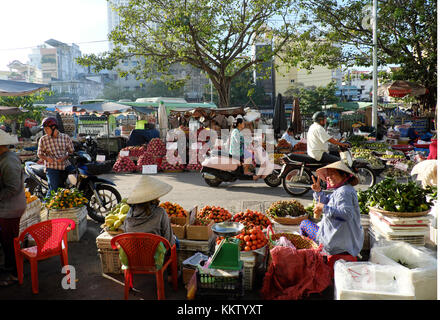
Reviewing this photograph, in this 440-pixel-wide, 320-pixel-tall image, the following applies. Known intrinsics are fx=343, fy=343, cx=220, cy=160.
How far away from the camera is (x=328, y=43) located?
16.6 meters

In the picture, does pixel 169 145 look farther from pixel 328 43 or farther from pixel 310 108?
pixel 310 108

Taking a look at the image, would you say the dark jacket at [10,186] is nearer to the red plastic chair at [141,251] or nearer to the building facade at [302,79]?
the red plastic chair at [141,251]

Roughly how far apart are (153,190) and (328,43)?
15360mm

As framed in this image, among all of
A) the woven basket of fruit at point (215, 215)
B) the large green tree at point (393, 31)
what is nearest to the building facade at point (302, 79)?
the large green tree at point (393, 31)

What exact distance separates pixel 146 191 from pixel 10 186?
154 centimetres

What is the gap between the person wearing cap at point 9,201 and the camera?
387 cm

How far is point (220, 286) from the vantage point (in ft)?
11.0

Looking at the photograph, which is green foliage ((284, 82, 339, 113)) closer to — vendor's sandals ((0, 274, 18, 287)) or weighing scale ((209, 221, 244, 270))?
weighing scale ((209, 221, 244, 270))

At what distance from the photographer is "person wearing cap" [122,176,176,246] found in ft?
12.4

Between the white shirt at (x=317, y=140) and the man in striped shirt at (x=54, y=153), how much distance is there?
4975 mm

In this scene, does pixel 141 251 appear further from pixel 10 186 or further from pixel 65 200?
pixel 65 200

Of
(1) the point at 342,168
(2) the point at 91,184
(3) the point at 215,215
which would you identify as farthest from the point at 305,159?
(2) the point at 91,184

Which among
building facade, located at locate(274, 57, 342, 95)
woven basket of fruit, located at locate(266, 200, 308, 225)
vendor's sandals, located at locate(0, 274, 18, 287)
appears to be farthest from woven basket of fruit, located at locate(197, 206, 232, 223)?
building facade, located at locate(274, 57, 342, 95)
